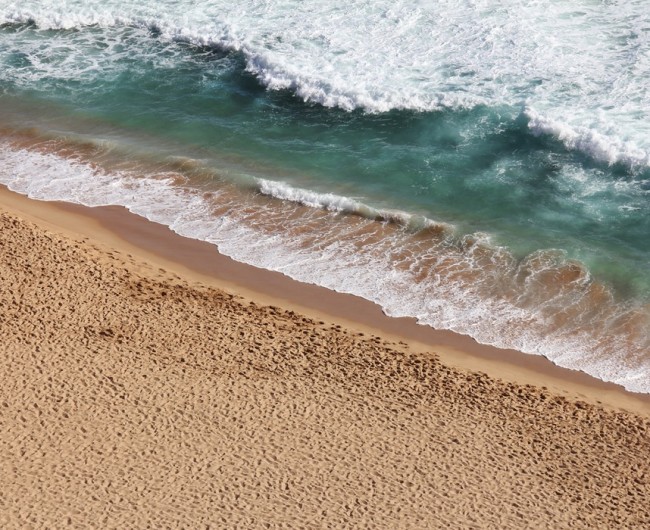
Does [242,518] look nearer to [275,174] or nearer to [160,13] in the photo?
[275,174]

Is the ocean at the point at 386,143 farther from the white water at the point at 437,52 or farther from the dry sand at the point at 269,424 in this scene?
the dry sand at the point at 269,424

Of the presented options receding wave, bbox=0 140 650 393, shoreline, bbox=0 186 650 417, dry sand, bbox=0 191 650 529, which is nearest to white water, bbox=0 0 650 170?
receding wave, bbox=0 140 650 393

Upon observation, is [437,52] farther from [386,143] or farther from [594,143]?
[594,143]

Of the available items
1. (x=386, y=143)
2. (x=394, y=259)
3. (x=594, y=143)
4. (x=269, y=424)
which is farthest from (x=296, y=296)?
(x=594, y=143)

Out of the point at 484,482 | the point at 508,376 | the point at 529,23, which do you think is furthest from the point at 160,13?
the point at 484,482

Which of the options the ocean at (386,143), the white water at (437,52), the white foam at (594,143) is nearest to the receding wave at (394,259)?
the ocean at (386,143)

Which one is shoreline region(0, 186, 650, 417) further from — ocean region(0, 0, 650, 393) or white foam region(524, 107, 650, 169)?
white foam region(524, 107, 650, 169)
